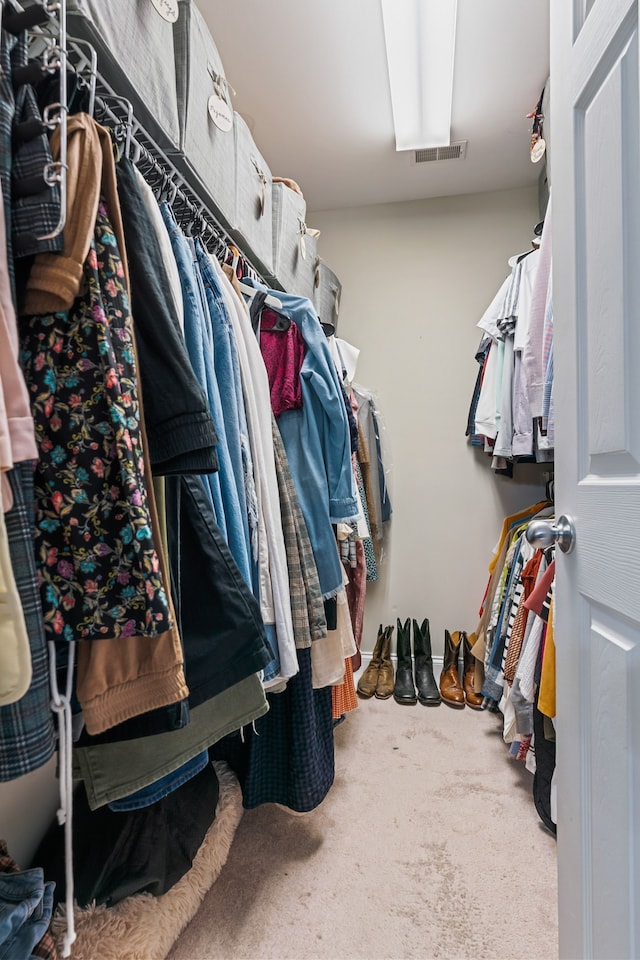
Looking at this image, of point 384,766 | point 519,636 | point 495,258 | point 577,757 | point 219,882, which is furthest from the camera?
point 495,258

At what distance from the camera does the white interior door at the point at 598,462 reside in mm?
596

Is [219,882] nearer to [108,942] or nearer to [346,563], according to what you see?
[108,942]

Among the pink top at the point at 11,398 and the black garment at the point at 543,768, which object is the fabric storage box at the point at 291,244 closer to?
the pink top at the point at 11,398

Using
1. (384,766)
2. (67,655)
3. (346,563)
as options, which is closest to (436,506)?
(346,563)

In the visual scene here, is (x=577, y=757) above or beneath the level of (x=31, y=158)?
beneath

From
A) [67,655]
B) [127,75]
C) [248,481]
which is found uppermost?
[127,75]

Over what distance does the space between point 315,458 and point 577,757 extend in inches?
32.2

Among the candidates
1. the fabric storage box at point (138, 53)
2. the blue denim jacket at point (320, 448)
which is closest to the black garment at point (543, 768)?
the blue denim jacket at point (320, 448)

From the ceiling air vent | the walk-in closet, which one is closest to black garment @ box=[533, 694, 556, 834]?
the walk-in closet

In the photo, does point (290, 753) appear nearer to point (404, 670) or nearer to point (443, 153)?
point (404, 670)

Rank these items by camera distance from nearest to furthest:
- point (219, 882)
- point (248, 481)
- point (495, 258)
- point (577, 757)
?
point (577, 757) → point (248, 481) → point (219, 882) → point (495, 258)

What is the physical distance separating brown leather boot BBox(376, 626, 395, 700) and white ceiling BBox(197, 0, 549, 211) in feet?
7.09

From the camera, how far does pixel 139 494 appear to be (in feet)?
1.87

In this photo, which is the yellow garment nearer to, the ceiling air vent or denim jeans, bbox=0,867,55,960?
denim jeans, bbox=0,867,55,960
